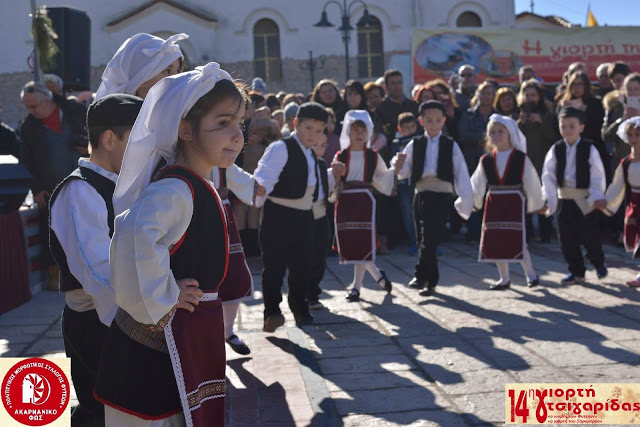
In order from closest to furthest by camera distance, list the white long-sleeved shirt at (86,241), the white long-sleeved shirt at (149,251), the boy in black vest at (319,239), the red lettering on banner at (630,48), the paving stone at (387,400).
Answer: the white long-sleeved shirt at (149,251) < the white long-sleeved shirt at (86,241) < the paving stone at (387,400) < the boy in black vest at (319,239) < the red lettering on banner at (630,48)

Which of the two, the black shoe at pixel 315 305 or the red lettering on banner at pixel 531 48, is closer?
the black shoe at pixel 315 305

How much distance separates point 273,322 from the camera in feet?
19.1

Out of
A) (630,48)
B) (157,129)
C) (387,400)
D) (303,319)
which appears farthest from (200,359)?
(630,48)

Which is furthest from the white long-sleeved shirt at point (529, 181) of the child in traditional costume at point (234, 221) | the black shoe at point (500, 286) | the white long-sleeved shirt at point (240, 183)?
the white long-sleeved shirt at point (240, 183)

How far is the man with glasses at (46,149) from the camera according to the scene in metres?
8.12

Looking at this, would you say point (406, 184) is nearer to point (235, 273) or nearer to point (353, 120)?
point (353, 120)

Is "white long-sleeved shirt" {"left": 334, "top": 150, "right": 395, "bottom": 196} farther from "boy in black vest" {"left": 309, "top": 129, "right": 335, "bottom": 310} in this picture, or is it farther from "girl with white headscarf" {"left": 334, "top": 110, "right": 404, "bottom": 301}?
"boy in black vest" {"left": 309, "top": 129, "right": 335, "bottom": 310}

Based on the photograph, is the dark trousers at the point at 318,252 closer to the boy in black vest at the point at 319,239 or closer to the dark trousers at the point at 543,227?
the boy in black vest at the point at 319,239

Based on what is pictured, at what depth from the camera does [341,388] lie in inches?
178

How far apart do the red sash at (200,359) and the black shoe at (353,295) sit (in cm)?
462

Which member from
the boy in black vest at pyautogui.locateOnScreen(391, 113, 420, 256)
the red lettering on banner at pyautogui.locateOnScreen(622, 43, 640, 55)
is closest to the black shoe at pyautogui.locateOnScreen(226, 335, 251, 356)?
the boy in black vest at pyautogui.locateOnScreen(391, 113, 420, 256)

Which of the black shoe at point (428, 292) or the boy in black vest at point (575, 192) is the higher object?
the boy in black vest at point (575, 192)

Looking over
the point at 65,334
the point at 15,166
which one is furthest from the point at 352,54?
the point at 65,334

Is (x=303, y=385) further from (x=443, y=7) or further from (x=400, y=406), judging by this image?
(x=443, y=7)
